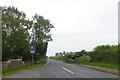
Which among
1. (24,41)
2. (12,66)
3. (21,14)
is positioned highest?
(21,14)

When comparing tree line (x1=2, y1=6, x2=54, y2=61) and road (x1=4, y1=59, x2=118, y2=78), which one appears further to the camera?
tree line (x1=2, y1=6, x2=54, y2=61)

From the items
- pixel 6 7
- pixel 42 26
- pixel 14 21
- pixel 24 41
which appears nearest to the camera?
pixel 14 21

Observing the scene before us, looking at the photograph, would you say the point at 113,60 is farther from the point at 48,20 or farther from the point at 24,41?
the point at 48,20

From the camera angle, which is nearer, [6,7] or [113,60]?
[113,60]

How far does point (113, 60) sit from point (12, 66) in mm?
14409

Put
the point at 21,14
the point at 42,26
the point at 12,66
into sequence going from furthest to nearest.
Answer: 1. the point at 42,26
2. the point at 21,14
3. the point at 12,66

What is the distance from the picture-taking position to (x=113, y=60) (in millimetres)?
49094

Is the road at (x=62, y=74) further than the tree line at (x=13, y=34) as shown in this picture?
No

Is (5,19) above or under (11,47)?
above

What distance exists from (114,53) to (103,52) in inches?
377

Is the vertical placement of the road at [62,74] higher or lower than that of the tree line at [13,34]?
lower

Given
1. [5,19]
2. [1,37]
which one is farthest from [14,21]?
[1,37]

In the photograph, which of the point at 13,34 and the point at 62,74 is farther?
the point at 13,34

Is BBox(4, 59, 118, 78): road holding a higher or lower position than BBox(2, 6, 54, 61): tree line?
lower
